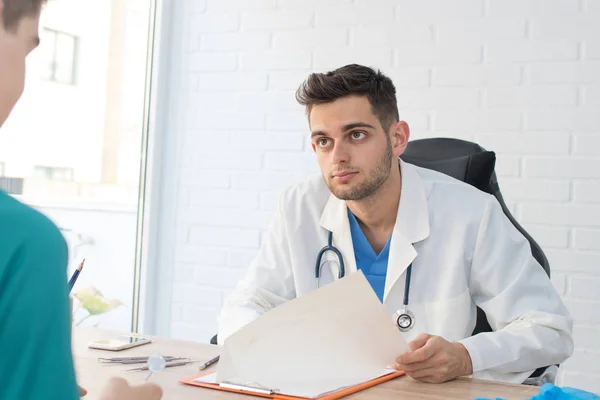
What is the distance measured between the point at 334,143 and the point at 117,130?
1.66 metres

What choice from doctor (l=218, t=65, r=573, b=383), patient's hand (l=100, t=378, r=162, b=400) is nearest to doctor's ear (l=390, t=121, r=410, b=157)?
doctor (l=218, t=65, r=573, b=383)

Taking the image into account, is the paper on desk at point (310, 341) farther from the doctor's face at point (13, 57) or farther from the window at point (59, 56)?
the window at point (59, 56)

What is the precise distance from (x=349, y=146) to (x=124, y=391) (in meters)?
1.26

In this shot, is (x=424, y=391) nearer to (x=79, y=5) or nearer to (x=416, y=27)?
(x=416, y=27)

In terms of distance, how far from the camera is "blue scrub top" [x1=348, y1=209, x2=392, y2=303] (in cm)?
179

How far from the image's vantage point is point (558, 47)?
2.55 m

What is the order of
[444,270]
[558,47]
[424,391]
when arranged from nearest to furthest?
[424,391] < [444,270] < [558,47]

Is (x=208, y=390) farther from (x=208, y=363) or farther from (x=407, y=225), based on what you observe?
(x=407, y=225)

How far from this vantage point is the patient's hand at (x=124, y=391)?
60 centimetres

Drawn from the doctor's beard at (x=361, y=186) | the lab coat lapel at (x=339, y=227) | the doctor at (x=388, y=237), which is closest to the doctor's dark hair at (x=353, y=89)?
the doctor at (x=388, y=237)

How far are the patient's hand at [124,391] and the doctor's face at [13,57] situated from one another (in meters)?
0.25

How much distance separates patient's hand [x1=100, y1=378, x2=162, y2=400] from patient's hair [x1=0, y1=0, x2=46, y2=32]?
0.31 metres

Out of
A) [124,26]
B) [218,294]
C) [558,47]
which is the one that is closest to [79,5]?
[124,26]

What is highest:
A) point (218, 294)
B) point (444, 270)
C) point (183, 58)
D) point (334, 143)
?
point (183, 58)
